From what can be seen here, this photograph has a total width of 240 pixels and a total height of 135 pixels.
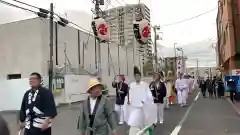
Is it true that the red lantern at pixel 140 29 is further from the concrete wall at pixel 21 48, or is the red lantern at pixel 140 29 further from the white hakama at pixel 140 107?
the white hakama at pixel 140 107

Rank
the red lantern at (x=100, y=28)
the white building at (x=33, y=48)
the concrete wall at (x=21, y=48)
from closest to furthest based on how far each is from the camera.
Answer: the red lantern at (x=100, y=28), the white building at (x=33, y=48), the concrete wall at (x=21, y=48)

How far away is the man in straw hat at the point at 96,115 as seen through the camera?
538 cm

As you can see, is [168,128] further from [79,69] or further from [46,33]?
[79,69]

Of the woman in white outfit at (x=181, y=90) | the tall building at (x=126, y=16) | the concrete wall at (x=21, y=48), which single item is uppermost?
the tall building at (x=126, y=16)

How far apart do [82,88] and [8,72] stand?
6.96m

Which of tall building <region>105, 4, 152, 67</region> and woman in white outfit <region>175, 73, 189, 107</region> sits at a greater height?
tall building <region>105, 4, 152, 67</region>

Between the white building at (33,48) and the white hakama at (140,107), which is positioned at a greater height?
the white building at (33,48)

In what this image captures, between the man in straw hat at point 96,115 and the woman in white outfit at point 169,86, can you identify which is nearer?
the man in straw hat at point 96,115

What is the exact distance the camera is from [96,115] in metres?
5.37

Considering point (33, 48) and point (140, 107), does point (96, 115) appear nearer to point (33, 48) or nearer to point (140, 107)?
point (140, 107)

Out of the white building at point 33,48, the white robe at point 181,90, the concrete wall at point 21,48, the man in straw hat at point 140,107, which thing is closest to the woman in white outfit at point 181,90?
the white robe at point 181,90

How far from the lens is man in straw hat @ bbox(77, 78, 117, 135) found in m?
5.38

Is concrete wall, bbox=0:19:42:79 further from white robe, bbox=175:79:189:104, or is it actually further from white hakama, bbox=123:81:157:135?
white hakama, bbox=123:81:157:135

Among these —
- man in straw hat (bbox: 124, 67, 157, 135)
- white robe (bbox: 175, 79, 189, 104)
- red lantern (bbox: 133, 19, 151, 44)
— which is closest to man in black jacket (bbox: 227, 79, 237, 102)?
white robe (bbox: 175, 79, 189, 104)
